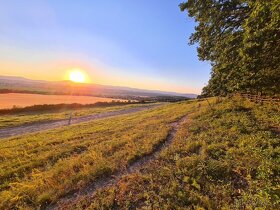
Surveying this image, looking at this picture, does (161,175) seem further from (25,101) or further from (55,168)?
(25,101)

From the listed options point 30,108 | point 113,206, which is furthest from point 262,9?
point 30,108

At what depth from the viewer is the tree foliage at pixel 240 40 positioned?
9.86 m

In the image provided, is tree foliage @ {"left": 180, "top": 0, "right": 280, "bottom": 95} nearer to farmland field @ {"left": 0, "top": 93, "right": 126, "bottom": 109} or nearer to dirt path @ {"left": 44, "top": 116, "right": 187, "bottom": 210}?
dirt path @ {"left": 44, "top": 116, "right": 187, "bottom": 210}

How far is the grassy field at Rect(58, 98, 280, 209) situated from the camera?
6125 millimetres

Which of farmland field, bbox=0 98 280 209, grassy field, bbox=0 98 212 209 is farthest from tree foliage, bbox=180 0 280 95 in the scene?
grassy field, bbox=0 98 212 209

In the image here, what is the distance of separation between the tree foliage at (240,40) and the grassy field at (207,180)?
3977 millimetres

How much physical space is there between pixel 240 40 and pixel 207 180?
8.93m

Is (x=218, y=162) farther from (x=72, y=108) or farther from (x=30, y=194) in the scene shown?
(x=72, y=108)

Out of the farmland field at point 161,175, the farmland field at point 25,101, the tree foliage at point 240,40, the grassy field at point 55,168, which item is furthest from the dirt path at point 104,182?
the farmland field at point 25,101

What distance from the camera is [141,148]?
1154cm

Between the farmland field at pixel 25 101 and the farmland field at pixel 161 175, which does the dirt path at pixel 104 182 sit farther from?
the farmland field at pixel 25 101

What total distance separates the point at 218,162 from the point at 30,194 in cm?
742

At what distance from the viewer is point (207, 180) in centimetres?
732

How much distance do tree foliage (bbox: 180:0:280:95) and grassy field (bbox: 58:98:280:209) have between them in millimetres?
3977
